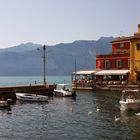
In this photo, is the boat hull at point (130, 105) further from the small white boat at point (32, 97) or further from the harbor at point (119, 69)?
the harbor at point (119, 69)

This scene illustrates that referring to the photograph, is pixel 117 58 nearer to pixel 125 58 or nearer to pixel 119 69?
pixel 125 58

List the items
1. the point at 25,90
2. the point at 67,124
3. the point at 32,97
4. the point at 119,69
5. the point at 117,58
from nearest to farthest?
the point at 67,124 < the point at 32,97 < the point at 25,90 < the point at 119,69 < the point at 117,58

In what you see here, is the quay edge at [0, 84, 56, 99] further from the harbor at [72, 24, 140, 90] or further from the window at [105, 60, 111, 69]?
the window at [105, 60, 111, 69]

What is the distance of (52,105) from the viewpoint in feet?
216

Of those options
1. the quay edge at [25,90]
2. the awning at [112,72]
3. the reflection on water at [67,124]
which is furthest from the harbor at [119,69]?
the reflection on water at [67,124]

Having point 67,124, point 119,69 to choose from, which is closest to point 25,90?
point 119,69

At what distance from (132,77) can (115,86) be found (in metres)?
6.75

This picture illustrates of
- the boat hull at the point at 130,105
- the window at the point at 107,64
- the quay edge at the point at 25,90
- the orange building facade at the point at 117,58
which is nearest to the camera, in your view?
the boat hull at the point at 130,105

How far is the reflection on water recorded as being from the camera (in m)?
38.5

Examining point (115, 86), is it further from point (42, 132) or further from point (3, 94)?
point (42, 132)

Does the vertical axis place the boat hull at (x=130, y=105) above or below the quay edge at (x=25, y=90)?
below

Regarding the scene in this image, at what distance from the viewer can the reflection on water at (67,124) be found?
38491mm

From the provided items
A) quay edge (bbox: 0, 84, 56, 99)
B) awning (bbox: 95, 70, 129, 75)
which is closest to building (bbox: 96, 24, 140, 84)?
awning (bbox: 95, 70, 129, 75)

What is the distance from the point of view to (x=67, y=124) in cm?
4497
